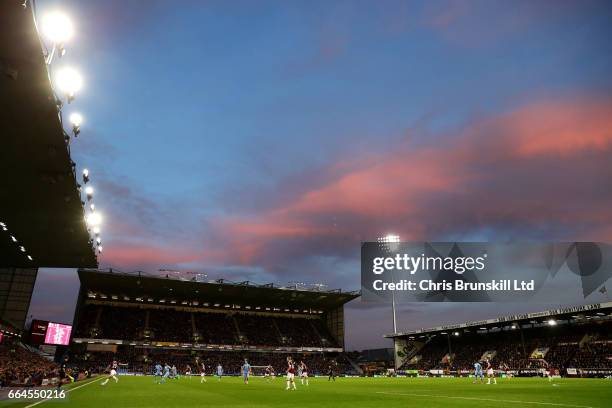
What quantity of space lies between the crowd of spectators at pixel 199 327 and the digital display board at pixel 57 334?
1803cm

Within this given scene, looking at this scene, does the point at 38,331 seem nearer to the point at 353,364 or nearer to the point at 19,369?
the point at 19,369

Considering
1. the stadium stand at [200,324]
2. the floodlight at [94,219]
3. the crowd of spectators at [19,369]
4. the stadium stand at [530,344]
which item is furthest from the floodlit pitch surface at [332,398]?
the stadium stand at [200,324]

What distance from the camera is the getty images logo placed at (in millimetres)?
63969

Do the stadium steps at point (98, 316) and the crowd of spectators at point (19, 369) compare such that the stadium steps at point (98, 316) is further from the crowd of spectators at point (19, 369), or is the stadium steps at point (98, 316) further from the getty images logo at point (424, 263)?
the getty images logo at point (424, 263)

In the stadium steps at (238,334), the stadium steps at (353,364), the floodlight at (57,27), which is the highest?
the floodlight at (57,27)

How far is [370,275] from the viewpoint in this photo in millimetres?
77125

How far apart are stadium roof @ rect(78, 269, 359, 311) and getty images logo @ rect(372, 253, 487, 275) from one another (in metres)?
10.0

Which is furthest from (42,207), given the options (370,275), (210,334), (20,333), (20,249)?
(370,275)

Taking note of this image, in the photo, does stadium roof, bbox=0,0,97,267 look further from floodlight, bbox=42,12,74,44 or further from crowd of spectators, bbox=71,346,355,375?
crowd of spectators, bbox=71,346,355,375

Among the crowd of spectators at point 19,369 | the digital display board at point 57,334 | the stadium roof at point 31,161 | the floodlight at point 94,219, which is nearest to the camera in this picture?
the stadium roof at point 31,161

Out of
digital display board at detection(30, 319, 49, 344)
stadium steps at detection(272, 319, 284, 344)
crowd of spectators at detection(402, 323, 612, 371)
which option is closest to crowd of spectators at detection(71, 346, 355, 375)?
stadium steps at detection(272, 319, 284, 344)

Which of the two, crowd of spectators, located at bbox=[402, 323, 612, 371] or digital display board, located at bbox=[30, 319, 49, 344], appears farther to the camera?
crowd of spectators, located at bbox=[402, 323, 612, 371]

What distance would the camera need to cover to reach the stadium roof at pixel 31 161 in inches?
669

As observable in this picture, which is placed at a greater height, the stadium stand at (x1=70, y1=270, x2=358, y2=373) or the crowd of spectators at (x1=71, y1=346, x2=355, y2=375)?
the stadium stand at (x1=70, y1=270, x2=358, y2=373)
